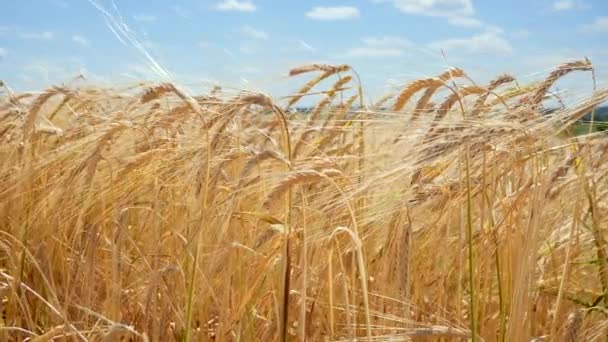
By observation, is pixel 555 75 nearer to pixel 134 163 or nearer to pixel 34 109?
pixel 134 163

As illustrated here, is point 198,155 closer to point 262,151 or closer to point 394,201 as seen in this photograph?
point 262,151

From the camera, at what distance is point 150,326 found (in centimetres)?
188

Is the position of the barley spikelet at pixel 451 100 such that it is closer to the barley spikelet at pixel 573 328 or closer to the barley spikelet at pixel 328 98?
the barley spikelet at pixel 573 328

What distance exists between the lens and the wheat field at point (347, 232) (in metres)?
1.38

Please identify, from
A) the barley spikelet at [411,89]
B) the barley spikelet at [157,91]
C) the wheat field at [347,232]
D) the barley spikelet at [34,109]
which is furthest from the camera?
the barley spikelet at [34,109]

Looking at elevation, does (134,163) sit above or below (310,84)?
below

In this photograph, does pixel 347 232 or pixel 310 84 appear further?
pixel 310 84


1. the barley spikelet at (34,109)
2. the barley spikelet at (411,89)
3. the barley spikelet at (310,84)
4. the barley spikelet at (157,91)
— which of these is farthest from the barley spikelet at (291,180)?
the barley spikelet at (310,84)

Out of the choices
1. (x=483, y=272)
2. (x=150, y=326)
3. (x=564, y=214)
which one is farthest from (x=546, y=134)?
(x=150, y=326)

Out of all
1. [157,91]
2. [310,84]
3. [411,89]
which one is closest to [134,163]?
[157,91]

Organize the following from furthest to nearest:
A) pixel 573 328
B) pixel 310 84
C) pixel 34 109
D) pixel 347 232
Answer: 1. pixel 310 84
2. pixel 34 109
3. pixel 347 232
4. pixel 573 328

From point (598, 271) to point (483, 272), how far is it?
287 millimetres

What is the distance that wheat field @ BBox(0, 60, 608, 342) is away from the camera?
4.51 ft

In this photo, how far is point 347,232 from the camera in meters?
1.35
